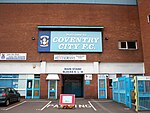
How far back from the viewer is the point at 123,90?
1658 cm

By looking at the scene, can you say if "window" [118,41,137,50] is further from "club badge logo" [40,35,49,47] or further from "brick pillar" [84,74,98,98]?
"club badge logo" [40,35,49,47]

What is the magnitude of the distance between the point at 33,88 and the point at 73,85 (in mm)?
5185

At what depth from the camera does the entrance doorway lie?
26.0 metres

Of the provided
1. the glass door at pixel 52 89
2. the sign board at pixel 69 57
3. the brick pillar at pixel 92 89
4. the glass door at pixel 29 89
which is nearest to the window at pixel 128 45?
the sign board at pixel 69 57

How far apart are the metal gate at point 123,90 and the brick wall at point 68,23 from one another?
5.64 metres

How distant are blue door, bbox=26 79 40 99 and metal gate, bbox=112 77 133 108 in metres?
8.68

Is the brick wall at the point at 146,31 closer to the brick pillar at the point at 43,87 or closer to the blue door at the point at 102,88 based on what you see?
the blue door at the point at 102,88

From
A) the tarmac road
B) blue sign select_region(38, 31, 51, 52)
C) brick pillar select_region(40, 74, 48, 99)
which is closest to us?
the tarmac road

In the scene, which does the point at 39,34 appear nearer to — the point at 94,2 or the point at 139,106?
the point at 94,2

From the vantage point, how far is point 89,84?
23.2m

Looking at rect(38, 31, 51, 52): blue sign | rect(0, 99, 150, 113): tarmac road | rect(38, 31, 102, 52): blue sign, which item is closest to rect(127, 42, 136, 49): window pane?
rect(38, 31, 102, 52): blue sign

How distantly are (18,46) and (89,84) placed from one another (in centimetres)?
902

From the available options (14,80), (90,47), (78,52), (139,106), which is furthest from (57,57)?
(139,106)

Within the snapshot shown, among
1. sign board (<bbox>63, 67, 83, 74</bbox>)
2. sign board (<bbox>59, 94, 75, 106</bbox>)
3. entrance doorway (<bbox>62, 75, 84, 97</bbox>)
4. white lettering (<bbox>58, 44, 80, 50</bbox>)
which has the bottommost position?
sign board (<bbox>59, 94, 75, 106</bbox>)
